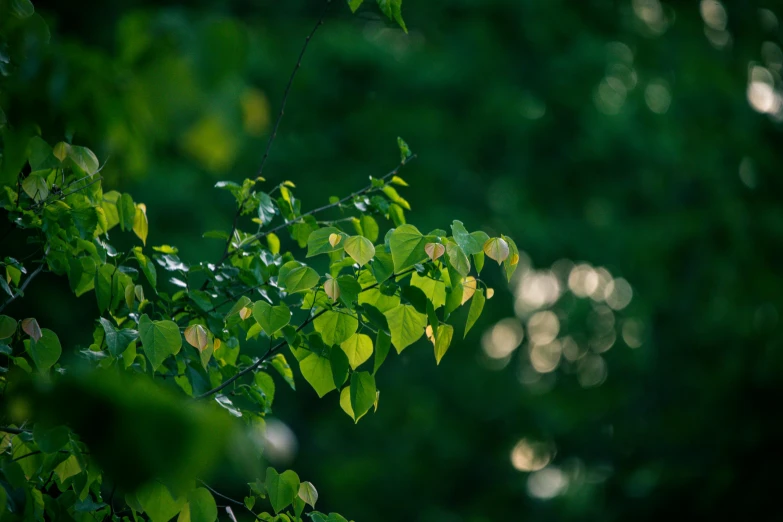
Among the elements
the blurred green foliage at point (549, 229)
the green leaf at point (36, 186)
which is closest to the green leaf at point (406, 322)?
the green leaf at point (36, 186)

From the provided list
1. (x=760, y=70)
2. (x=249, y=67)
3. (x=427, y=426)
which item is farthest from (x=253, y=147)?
(x=760, y=70)

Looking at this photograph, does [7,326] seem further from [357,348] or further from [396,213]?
[396,213]

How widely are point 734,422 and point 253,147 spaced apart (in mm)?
4000

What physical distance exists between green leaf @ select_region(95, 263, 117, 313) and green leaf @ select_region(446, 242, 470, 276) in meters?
0.53

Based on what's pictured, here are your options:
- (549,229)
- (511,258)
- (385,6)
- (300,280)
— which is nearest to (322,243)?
(300,280)

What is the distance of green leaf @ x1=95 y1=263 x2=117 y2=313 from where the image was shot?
1087 mm

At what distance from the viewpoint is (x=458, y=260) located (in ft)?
2.99

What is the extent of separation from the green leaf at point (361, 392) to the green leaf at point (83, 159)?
1.62ft

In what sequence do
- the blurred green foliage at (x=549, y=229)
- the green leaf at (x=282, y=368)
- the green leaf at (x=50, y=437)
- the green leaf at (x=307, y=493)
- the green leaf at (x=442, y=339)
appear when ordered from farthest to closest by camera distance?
the blurred green foliage at (x=549, y=229), the green leaf at (x=282, y=368), the green leaf at (x=307, y=493), the green leaf at (x=442, y=339), the green leaf at (x=50, y=437)

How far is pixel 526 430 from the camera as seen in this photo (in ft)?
18.4

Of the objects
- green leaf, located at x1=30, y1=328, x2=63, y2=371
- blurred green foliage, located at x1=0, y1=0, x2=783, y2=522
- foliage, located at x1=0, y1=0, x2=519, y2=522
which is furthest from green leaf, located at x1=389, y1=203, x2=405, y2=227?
blurred green foliage, located at x1=0, y1=0, x2=783, y2=522

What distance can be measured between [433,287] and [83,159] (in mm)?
554

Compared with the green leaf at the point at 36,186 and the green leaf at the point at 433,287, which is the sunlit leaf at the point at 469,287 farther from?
the green leaf at the point at 36,186

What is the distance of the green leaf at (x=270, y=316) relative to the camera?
95 cm
